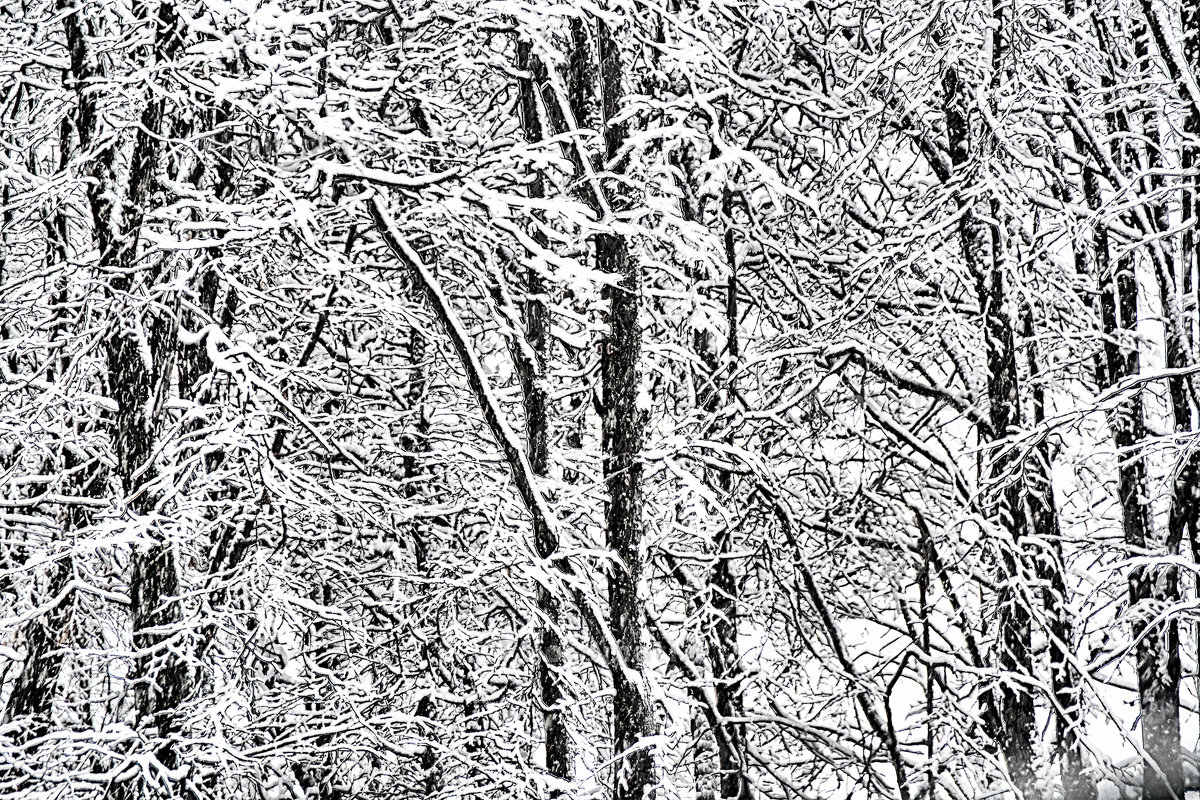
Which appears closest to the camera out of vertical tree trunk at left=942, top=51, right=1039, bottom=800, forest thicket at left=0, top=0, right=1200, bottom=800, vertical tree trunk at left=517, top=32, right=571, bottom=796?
forest thicket at left=0, top=0, right=1200, bottom=800

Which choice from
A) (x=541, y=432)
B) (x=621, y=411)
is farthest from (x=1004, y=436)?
(x=541, y=432)

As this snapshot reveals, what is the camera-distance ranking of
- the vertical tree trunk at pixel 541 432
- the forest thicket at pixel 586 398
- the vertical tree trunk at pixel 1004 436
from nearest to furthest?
the forest thicket at pixel 586 398, the vertical tree trunk at pixel 541 432, the vertical tree trunk at pixel 1004 436

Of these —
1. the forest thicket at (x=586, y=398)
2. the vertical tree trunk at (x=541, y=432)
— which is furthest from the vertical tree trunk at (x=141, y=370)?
the vertical tree trunk at (x=541, y=432)

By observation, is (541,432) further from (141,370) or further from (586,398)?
(141,370)

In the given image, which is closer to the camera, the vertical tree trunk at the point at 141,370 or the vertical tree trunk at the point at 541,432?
the vertical tree trunk at the point at 141,370

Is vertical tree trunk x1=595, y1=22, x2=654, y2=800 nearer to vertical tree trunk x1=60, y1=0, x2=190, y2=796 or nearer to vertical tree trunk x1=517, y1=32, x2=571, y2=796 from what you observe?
vertical tree trunk x1=517, y1=32, x2=571, y2=796

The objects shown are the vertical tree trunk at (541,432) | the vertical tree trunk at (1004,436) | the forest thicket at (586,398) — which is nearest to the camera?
the forest thicket at (586,398)

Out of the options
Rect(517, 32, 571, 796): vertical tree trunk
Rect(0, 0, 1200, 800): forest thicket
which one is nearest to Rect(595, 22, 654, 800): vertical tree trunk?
Rect(0, 0, 1200, 800): forest thicket

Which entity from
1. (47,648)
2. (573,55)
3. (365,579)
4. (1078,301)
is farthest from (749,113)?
(47,648)

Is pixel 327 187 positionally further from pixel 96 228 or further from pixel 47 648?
pixel 47 648

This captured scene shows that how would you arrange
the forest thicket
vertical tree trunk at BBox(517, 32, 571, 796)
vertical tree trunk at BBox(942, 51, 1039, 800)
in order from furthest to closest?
vertical tree trunk at BBox(942, 51, 1039, 800)
vertical tree trunk at BBox(517, 32, 571, 796)
the forest thicket

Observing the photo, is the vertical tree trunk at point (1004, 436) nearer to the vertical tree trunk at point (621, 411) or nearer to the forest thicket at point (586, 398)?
the forest thicket at point (586, 398)

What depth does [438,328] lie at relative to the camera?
7293 mm

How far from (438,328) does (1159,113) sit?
5.18 metres
